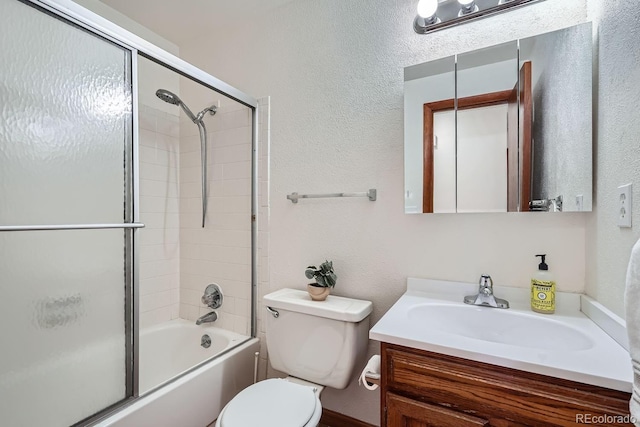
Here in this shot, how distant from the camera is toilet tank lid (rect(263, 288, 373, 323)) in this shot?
1.28m

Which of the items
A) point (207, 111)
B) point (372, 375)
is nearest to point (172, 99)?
point (207, 111)

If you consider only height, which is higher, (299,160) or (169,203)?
(299,160)

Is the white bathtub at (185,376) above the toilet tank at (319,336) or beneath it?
beneath

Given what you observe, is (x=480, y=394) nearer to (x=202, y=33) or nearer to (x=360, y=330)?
(x=360, y=330)

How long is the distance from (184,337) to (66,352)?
0.85 m

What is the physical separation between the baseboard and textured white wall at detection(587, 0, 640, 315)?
3.84 feet

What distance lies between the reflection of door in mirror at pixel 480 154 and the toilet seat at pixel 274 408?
94cm

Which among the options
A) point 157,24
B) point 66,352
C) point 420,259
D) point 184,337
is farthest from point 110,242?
point 157,24

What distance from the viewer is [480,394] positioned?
808 millimetres

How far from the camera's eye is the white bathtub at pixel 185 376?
1.20m

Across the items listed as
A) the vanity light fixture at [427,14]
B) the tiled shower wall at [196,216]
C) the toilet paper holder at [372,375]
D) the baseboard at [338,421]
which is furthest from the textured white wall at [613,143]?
the tiled shower wall at [196,216]

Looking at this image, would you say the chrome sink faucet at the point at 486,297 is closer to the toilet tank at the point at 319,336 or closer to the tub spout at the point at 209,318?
the toilet tank at the point at 319,336

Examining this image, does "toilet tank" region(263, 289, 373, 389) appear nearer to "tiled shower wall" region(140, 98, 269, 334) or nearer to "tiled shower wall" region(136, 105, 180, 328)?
"tiled shower wall" region(140, 98, 269, 334)

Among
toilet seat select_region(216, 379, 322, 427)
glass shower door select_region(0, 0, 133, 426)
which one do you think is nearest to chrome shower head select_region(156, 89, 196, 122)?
glass shower door select_region(0, 0, 133, 426)
